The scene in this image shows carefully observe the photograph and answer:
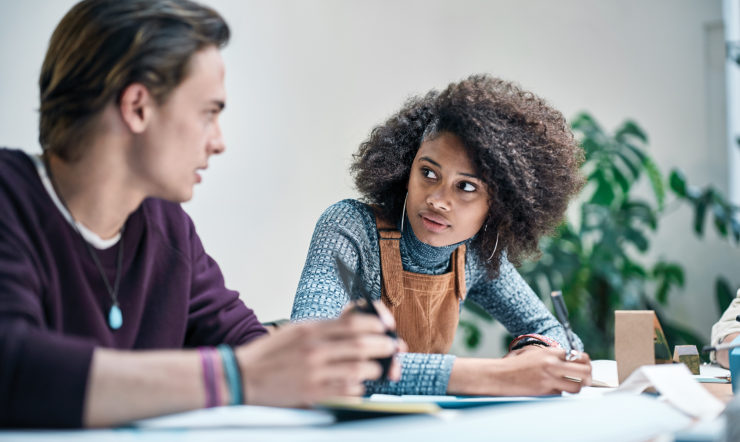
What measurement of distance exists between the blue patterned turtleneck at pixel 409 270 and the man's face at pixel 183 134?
460 millimetres

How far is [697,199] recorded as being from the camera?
3.53 m

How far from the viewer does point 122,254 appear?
1.12 m

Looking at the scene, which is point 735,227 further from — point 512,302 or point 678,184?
point 512,302

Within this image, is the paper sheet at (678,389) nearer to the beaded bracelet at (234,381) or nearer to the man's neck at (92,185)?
the beaded bracelet at (234,381)

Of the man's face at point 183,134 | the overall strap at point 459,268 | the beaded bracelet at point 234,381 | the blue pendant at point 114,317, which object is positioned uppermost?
the man's face at point 183,134

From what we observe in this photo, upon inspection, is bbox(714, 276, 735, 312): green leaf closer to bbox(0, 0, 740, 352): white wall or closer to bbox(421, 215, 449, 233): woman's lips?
bbox(0, 0, 740, 352): white wall

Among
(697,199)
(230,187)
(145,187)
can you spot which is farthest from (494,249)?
(697,199)

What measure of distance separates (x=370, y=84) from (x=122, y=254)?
2.67 metres

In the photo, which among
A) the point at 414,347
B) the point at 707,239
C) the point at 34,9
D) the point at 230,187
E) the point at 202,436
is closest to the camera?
the point at 202,436

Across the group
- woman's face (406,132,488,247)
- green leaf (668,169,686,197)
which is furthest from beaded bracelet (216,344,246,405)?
green leaf (668,169,686,197)

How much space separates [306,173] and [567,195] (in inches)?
67.8

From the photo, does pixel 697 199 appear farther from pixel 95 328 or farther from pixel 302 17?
pixel 95 328

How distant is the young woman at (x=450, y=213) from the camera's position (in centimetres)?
164

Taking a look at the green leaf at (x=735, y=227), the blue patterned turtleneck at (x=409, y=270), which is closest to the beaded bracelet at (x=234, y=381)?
the blue patterned turtleneck at (x=409, y=270)
